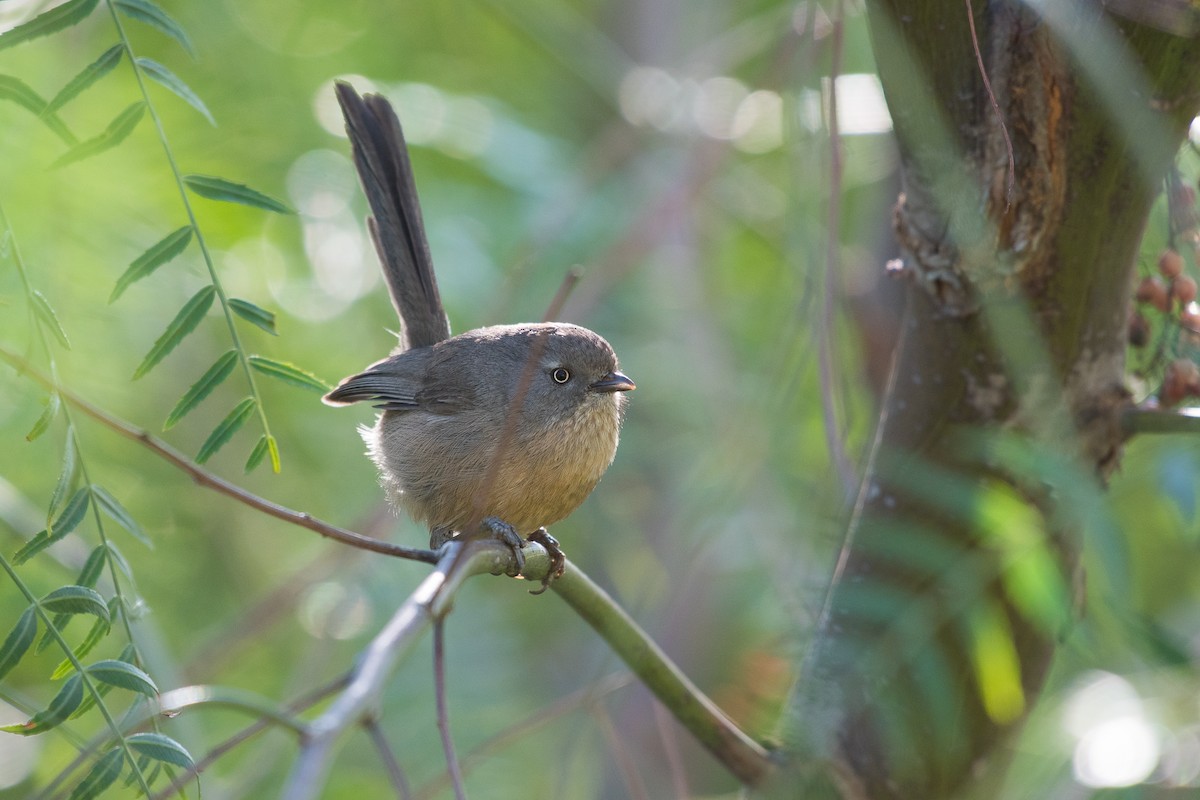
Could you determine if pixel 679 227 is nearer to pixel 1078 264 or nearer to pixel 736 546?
pixel 736 546

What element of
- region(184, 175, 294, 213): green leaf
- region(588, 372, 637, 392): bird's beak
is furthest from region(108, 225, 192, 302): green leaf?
region(588, 372, 637, 392): bird's beak

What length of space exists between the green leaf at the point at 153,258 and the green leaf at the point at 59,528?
327 mm

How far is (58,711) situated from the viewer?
1.61 meters

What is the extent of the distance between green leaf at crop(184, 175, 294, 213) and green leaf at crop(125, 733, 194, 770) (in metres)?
0.84

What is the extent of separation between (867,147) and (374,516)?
300cm

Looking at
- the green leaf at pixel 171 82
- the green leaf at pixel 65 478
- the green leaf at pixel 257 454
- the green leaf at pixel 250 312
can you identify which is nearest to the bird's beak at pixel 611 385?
the green leaf at pixel 250 312

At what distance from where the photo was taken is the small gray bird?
3.44 meters

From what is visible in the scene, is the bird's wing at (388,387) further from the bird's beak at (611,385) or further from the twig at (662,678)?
the twig at (662,678)

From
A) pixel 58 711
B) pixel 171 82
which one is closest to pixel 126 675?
pixel 58 711

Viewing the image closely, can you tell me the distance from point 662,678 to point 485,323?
8.74 feet

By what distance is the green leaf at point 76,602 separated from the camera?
1646 mm

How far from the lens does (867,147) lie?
5629 millimetres

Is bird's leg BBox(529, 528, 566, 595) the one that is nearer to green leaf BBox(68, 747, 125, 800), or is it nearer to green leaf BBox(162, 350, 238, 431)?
green leaf BBox(162, 350, 238, 431)

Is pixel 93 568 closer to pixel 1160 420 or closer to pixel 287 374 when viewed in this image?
pixel 287 374
